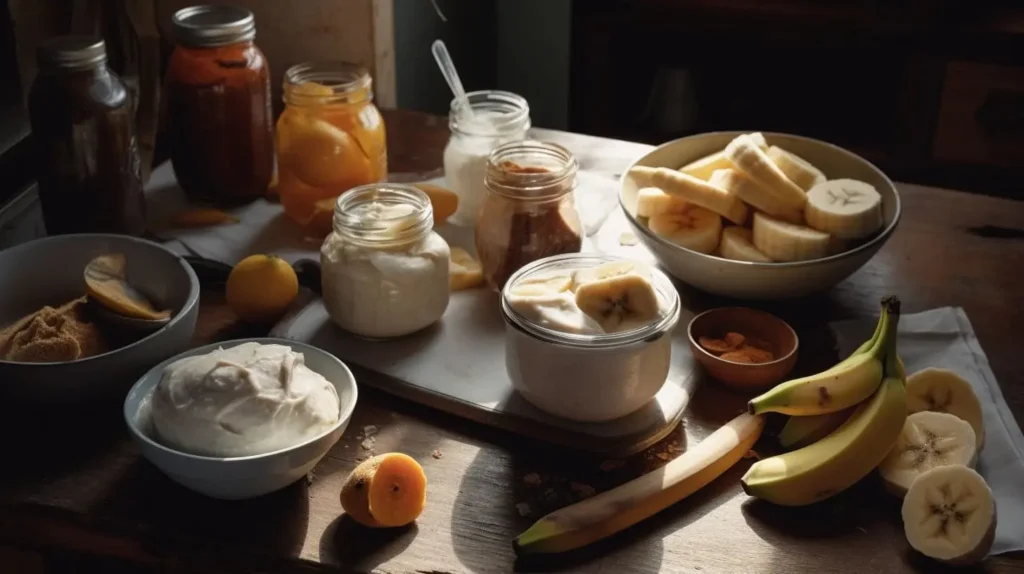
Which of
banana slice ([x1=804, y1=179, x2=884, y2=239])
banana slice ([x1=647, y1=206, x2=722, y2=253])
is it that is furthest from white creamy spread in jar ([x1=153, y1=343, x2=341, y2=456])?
banana slice ([x1=804, y1=179, x2=884, y2=239])

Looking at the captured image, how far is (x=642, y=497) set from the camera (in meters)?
0.78

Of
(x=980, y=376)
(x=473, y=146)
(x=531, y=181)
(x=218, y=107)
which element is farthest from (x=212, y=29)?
(x=980, y=376)

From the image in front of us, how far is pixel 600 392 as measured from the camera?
85 cm

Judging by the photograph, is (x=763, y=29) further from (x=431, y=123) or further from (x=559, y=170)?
(x=559, y=170)

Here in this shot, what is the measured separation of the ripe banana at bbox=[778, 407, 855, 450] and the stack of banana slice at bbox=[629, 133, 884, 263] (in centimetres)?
20

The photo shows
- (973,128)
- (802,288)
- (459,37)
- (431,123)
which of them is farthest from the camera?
(459,37)

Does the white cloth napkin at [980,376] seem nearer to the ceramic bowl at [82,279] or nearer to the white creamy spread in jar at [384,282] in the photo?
the white creamy spread in jar at [384,282]

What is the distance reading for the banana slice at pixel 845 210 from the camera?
3.34ft

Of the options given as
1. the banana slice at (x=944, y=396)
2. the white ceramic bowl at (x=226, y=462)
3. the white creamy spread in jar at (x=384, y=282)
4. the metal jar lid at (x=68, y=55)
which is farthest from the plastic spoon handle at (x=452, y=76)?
the banana slice at (x=944, y=396)

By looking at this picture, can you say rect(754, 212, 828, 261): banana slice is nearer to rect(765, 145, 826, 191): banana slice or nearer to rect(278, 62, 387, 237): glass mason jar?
rect(765, 145, 826, 191): banana slice

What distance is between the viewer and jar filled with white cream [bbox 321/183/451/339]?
0.96 m

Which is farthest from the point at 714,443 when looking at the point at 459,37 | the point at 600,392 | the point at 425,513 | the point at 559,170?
the point at 459,37

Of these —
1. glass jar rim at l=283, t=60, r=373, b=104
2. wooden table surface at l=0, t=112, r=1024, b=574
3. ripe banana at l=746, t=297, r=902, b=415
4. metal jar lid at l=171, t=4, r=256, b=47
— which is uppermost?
metal jar lid at l=171, t=4, r=256, b=47

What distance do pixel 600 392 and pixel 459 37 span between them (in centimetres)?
138
